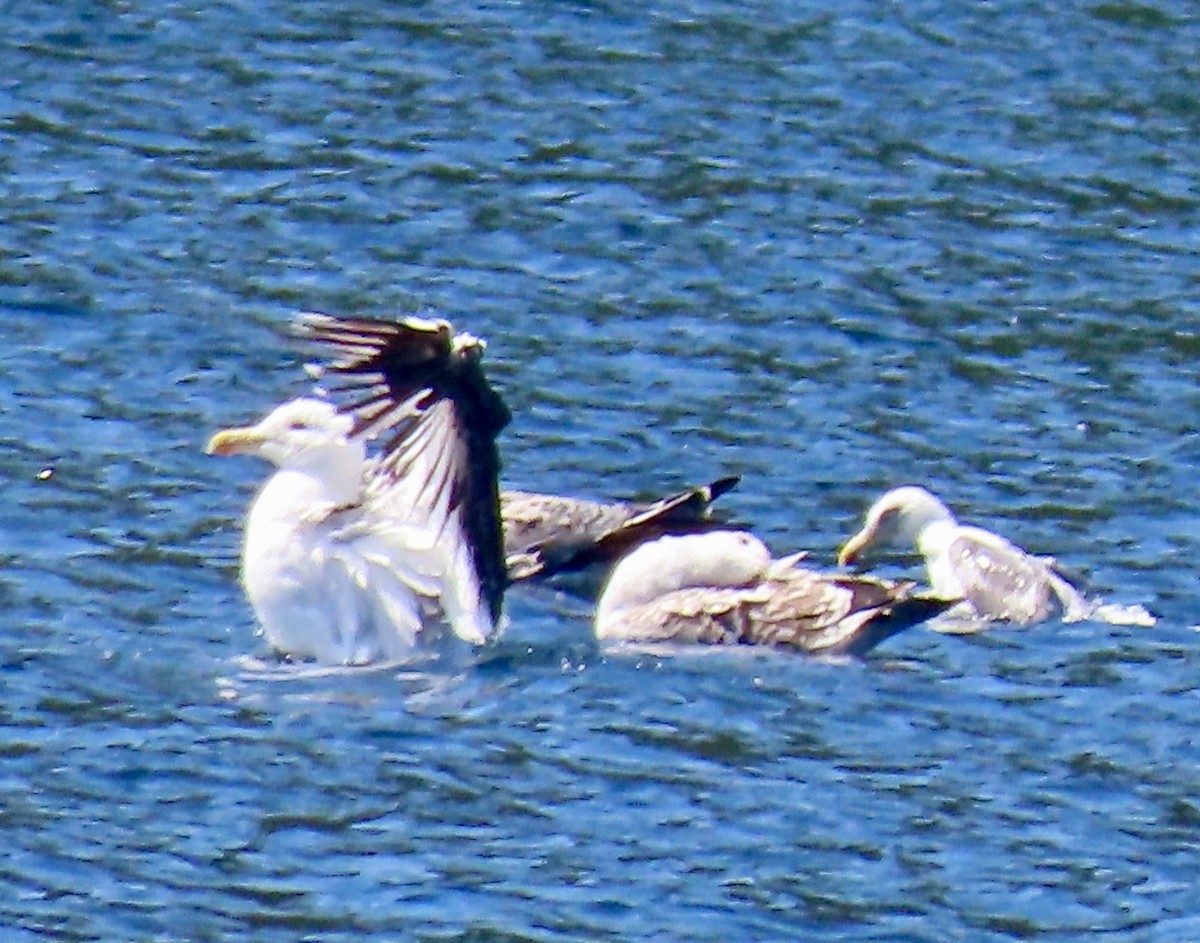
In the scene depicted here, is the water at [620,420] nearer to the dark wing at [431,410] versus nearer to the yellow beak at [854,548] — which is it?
the yellow beak at [854,548]

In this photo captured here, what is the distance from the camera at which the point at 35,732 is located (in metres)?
9.93

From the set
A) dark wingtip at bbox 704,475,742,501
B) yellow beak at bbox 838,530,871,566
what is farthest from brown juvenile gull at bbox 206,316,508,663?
yellow beak at bbox 838,530,871,566

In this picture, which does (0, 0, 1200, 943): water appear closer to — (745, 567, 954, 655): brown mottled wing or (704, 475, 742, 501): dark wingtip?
(745, 567, 954, 655): brown mottled wing

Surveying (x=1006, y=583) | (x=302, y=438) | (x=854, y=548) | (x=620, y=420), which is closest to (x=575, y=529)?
(x=854, y=548)

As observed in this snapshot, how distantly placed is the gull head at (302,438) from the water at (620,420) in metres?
0.58

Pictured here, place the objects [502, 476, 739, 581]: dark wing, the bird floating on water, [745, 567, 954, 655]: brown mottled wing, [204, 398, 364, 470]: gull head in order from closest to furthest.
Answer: [745, 567, 954, 655]: brown mottled wing, [204, 398, 364, 470]: gull head, the bird floating on water, [502, 476, 739, 581]: dark wing

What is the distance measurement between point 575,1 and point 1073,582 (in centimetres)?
888

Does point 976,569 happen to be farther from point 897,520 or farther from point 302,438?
point 302,438

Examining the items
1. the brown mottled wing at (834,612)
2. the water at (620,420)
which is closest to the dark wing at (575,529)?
the water at (620,420)

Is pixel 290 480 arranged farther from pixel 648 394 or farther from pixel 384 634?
pixel 648 394

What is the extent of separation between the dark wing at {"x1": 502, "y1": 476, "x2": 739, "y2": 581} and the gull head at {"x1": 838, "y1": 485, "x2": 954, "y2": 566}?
56 centimetres

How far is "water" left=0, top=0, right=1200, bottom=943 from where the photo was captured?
9.09 m

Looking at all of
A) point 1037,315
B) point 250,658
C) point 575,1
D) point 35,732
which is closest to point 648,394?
point 1037,315

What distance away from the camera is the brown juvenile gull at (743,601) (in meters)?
11.4
